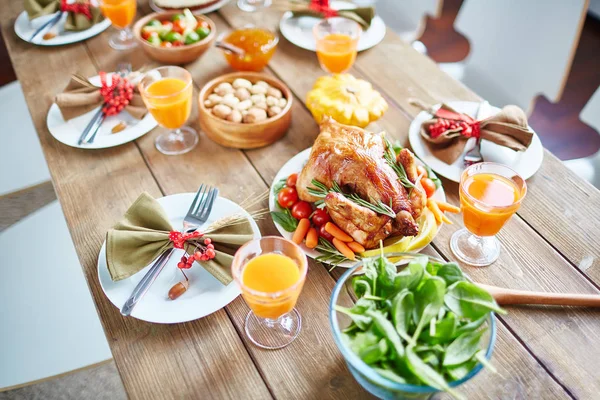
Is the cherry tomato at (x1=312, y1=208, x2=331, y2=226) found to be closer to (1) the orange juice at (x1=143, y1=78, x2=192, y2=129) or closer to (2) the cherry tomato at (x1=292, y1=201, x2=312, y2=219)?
(2) the cherry tomato at (x1=292, y1=201, x2=312, y2=219)

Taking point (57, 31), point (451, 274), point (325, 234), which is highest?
point (451, 274)

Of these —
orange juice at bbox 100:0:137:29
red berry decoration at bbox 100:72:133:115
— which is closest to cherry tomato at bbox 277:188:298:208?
red berry decoration at bbox 100:72:133:115

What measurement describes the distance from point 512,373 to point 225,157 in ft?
3.26

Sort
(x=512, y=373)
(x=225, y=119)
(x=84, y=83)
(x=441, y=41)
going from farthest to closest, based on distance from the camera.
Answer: (x=441, y=41) < (x=84, y=83) < (x=225, y=119) < (x=512, y=373)

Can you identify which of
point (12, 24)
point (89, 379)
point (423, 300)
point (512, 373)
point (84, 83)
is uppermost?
point (423, 300)

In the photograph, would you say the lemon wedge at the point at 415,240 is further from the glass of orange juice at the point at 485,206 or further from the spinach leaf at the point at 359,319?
the spinach leaf at the point at 359,319

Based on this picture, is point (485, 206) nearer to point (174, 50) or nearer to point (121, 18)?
point (174, 50)

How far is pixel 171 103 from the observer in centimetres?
153

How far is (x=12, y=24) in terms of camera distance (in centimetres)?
221

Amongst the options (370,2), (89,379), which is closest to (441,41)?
(370,2)

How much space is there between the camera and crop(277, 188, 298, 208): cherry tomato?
138 cm

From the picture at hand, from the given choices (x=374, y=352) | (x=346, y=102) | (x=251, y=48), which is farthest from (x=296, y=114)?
(x=374, y=352)

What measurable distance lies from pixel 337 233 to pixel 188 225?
39 centimetres

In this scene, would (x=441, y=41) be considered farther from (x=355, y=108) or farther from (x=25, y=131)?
(x=25, y=131)
